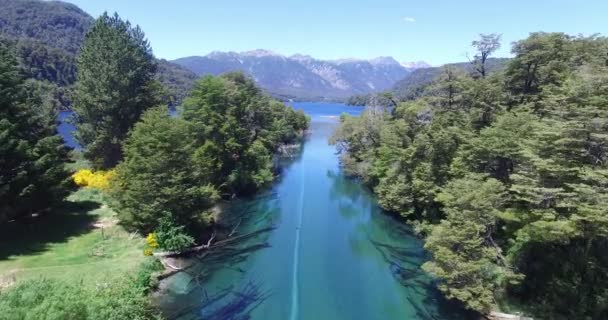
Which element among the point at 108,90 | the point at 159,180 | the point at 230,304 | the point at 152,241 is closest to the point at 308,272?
the point at 230,304

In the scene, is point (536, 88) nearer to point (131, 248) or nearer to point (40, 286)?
point (131, 248)

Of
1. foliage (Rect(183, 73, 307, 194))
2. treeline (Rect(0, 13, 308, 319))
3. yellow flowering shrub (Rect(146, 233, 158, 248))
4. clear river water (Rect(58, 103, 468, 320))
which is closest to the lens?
treeline (Rect(0, 13, 308, 319))

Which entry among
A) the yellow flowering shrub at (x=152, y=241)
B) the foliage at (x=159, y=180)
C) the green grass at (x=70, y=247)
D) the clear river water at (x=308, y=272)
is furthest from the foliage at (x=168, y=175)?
the clear river water at (x=308, y=272)

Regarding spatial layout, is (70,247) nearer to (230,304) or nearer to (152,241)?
(152,241)

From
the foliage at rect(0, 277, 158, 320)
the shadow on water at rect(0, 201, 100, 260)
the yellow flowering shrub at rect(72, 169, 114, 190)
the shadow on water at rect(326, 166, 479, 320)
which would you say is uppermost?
the foliage at rect(0, 277, 158, 320)

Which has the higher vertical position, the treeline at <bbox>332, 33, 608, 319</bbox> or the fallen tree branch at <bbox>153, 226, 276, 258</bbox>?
the treeline at <bbox>332, 33, 608, 319</bbox>

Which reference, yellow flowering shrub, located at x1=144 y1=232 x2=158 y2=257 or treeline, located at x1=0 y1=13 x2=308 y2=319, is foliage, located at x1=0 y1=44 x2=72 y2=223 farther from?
yellow flowering shrub, located at x1=144 y1=232 x2=158 y2=257

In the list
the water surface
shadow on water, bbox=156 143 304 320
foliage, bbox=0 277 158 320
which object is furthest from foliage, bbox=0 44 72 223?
foliage, bbox=0 277 158 320

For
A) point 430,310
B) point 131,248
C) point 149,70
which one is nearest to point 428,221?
point 430,310

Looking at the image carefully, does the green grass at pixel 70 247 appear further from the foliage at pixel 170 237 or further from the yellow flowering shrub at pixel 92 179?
the yellow flowering shrub at pixel 92 179
